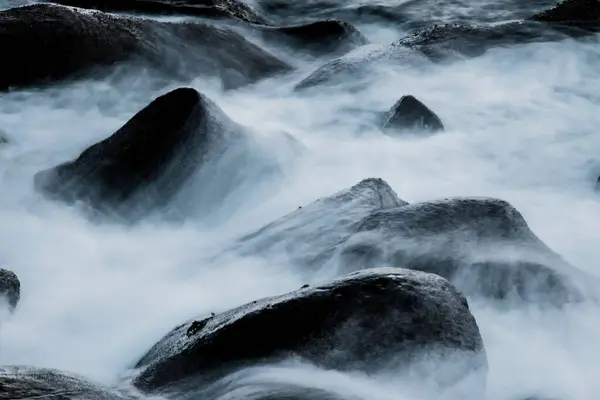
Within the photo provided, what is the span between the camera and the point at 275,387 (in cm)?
377

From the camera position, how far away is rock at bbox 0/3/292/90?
26.5ft

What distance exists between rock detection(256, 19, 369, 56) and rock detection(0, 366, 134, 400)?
670 cm

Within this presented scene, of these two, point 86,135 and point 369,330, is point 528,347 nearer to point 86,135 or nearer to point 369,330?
point 369,330

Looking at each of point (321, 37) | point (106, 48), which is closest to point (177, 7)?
point (321, 37)

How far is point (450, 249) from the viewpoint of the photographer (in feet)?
17.2

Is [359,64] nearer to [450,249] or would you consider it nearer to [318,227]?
[318,227]

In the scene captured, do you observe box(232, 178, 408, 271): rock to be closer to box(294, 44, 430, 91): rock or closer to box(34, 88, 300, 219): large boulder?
box(34, 88, 300, 219): large boulder

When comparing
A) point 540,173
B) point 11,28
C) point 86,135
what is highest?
point 11,28

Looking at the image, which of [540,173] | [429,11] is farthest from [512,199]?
[429,11]

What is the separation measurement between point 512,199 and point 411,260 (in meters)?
2.33

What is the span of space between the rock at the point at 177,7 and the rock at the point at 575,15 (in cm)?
326

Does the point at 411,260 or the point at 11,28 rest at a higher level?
the point at 11,28

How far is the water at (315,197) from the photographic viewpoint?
15.9ft

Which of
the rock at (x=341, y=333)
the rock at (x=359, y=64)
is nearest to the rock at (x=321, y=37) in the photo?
the rock at (x=359, y=64)
